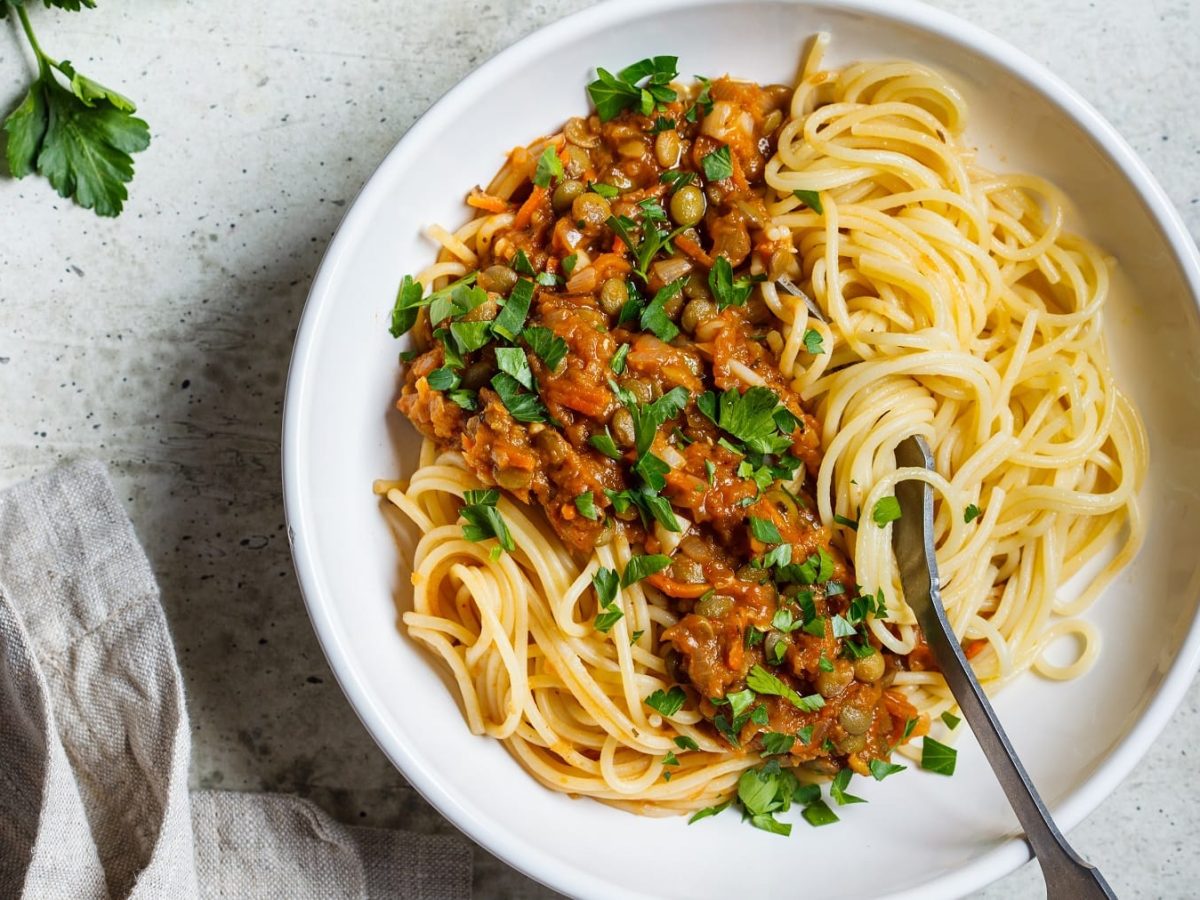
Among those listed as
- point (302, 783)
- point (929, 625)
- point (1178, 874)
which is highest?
point (929, 625)

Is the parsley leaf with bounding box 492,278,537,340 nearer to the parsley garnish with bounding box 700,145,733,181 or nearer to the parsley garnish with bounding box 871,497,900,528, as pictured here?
the parsley garnish with bounding box 700,145,733,181

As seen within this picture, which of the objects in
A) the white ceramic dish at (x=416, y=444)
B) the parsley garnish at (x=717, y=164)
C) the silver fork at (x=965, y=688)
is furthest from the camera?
the parsley garnish at (x=717, y=164)

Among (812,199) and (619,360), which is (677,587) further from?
(812,199)

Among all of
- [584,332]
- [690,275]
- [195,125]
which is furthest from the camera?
[195,125]

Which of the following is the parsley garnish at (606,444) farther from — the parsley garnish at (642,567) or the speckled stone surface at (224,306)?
the speckled stone surface at (224,306)

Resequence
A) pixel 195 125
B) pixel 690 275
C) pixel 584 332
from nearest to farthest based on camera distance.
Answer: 1. pixel 584 332
2. pixel 690 275
3. pixel 195 125

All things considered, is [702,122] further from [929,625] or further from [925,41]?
[929,625]

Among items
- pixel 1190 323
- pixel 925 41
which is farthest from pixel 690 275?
pixel 1190 323

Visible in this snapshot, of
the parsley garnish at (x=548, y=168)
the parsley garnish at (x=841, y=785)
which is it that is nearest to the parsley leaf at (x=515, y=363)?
the parsley garnish at (x=548, y=168)
